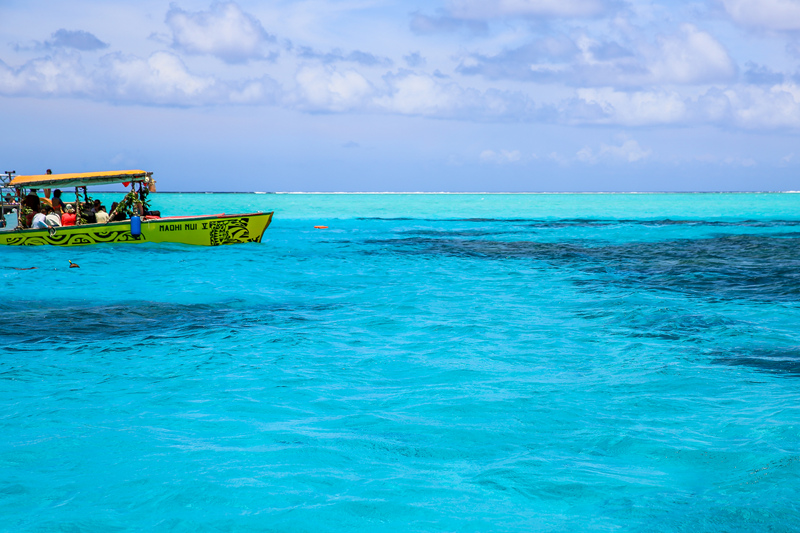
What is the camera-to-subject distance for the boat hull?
21450 millimetres

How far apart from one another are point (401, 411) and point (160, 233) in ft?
59.2

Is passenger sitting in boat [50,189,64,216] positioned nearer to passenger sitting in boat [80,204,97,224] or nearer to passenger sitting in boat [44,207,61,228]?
passenger sitting in boat [80,204,97,224]

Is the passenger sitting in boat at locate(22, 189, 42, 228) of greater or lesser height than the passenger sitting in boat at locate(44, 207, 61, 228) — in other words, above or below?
above

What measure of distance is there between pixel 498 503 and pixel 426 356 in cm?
429

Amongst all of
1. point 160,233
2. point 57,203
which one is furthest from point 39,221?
point 160,233

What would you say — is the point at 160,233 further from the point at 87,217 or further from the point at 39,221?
the point at 39,221

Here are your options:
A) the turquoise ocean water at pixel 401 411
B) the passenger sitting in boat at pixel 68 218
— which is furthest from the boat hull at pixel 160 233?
the turquoise ocean water at pixel 401 411

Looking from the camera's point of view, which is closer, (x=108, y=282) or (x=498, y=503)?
(x=498, y=503)

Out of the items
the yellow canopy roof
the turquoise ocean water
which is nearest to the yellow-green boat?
the yellow canopy roof

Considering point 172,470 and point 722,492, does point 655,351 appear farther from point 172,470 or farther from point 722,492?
point 172,470

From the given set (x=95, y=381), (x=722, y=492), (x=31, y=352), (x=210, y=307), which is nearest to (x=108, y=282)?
(x=210, y=307)

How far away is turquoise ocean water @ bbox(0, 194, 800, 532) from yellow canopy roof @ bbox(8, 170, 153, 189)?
24.8 feet

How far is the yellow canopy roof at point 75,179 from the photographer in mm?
21062

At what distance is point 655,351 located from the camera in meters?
9.25
